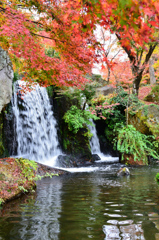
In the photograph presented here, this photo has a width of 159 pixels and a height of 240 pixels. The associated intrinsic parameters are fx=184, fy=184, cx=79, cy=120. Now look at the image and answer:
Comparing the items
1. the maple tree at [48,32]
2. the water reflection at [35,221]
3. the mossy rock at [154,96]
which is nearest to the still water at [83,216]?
the water reflection at [35,221]

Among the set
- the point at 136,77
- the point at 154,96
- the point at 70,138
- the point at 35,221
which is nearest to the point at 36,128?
the point at 70,138

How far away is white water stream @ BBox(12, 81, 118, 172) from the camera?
9844 mm

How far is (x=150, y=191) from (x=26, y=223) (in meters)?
2.81

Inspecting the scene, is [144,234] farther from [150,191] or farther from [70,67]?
[70,67]

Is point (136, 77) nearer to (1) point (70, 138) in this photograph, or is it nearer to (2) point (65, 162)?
(1) point (70, 138)

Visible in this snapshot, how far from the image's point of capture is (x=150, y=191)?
162 inches

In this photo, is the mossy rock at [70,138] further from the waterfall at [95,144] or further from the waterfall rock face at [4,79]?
the waterfall rock face at [4,79]

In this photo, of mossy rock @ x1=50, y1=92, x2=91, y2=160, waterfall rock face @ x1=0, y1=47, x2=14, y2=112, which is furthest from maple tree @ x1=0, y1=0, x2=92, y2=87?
mossy rock @ x1=50, y1=92, x2=91, y2=160

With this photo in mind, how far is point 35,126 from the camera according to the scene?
10.6m

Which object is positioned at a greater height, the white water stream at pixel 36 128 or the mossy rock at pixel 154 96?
the mossy rock at pixel 154 96

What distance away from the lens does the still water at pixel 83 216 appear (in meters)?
2.17

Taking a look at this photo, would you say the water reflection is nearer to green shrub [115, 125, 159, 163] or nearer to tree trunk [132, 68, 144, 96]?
green shrub [115, 125, 159, 163]

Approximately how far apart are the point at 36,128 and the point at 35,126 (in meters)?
0.13

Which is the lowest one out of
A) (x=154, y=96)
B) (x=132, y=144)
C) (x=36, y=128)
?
(x=132, y=144)
